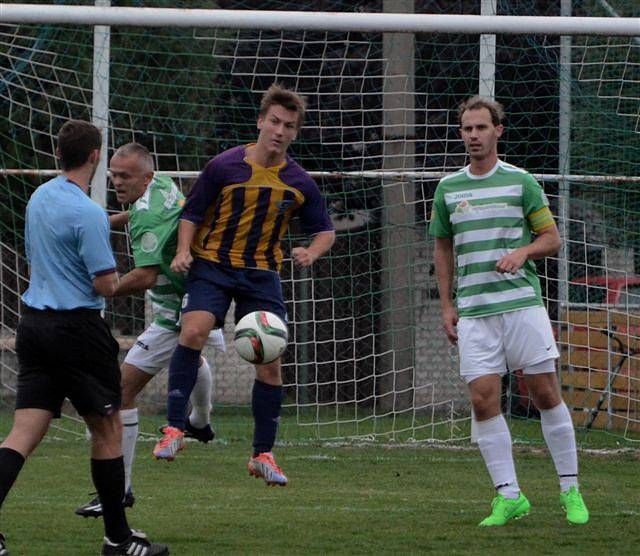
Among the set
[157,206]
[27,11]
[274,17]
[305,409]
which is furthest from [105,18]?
[305,409]

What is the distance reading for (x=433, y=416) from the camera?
1184 centimetres

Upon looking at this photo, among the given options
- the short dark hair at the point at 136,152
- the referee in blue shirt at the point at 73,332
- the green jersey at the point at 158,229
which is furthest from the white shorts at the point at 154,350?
the referee in blue shirt at the point at 73,332

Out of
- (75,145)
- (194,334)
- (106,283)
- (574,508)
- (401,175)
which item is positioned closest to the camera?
(106,283)

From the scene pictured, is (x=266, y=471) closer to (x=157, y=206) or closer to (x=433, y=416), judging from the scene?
(x=157, y=206)

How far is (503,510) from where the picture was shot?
6758 mm

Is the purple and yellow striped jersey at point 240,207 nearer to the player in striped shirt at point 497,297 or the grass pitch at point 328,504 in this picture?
the player in striped shirt at point 497,297

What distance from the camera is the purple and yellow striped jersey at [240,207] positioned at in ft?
23.0

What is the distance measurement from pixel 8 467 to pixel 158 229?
1.79 metres

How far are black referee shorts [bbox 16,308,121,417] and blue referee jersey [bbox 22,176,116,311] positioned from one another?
63 mm

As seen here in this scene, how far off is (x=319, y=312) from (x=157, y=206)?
5.08 m

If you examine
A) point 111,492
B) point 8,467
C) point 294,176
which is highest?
point 294,176

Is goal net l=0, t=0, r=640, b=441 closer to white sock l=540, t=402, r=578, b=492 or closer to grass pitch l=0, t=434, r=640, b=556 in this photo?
grass pitch l=0, t=434, r=640, b=556

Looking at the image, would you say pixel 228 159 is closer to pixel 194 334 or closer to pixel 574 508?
pixel 194 334

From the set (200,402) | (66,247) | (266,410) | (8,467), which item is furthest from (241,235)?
(8,467)
